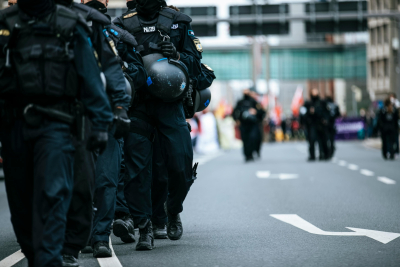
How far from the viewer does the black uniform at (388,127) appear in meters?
22.9

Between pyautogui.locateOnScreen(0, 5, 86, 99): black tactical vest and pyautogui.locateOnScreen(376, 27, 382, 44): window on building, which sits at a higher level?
pyautogui.locateOnScreen(0, 5, 86, 99): black tactical vest

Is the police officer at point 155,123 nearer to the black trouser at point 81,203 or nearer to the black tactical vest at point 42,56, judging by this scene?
the black trouser at point 81,203

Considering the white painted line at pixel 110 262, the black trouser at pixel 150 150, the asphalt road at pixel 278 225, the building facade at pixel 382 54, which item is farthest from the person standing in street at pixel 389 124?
the building facade at pixel 382 54

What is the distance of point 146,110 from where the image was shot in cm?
673

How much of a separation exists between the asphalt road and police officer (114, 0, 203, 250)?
0.40 meters

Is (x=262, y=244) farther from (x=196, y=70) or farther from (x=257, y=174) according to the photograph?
(x=257, y=174)

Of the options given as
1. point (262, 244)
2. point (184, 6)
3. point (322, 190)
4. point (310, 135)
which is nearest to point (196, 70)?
point (262, 244)

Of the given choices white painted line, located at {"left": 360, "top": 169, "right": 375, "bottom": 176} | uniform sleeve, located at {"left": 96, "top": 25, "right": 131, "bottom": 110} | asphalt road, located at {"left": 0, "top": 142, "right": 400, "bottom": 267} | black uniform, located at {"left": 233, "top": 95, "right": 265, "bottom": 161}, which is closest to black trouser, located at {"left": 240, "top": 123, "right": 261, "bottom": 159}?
black uniform, located at {"left": 233, "top": 95, "right": 265, "bottom": 161}

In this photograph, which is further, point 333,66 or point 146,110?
point 333,66

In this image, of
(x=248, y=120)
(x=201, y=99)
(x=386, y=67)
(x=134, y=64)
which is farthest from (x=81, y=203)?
(x=386, y=67)

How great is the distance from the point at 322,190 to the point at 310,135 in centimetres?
1012

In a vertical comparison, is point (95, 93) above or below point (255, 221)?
above

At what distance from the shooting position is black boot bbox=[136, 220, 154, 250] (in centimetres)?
641

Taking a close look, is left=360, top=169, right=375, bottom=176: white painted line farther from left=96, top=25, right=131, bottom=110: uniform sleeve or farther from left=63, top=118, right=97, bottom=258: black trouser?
left=63, top=118, right=97, bottom=258: black trouser
